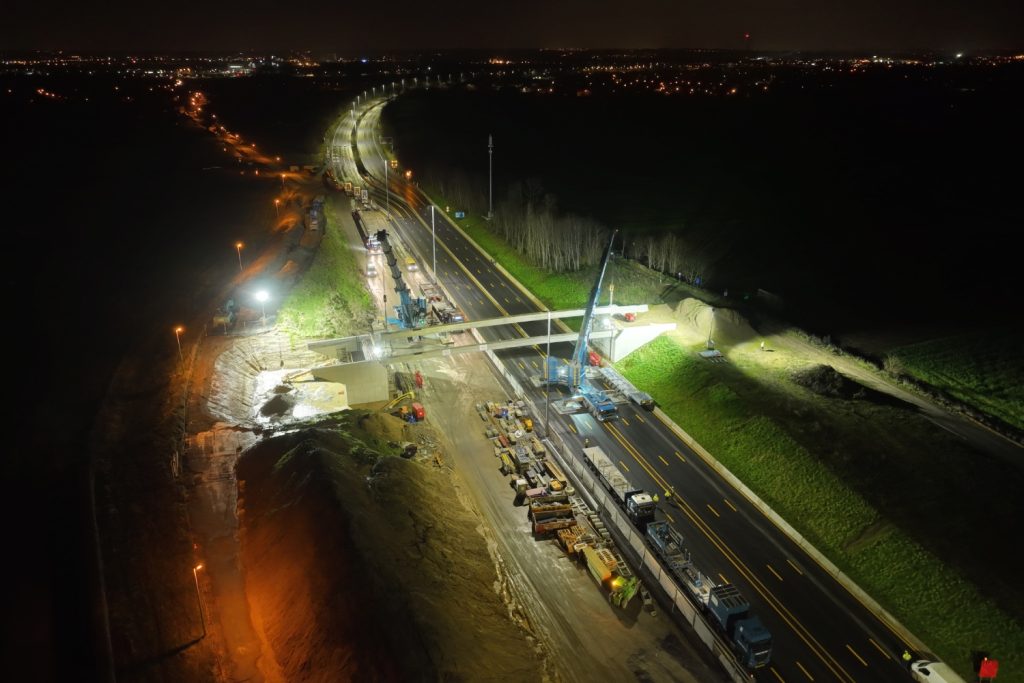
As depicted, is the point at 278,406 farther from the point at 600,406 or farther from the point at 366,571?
the point at 600,406

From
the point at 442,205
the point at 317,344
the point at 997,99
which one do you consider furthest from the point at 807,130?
the point at 317,344

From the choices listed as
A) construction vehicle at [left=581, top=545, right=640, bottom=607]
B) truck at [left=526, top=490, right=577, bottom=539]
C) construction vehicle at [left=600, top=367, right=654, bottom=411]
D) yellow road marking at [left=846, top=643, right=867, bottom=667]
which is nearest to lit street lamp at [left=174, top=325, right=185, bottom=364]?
truck at [left=526, top=490, right=577, bottom=539]

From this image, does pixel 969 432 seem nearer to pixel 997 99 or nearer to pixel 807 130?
pixel 807 130

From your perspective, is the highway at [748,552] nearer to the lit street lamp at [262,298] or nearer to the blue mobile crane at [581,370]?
the blue mobile crane at [581,370]

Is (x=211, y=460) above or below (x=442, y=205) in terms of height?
below

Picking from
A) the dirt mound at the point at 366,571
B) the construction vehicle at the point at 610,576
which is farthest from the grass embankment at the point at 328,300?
the construction vehicle at the point at 610,576
